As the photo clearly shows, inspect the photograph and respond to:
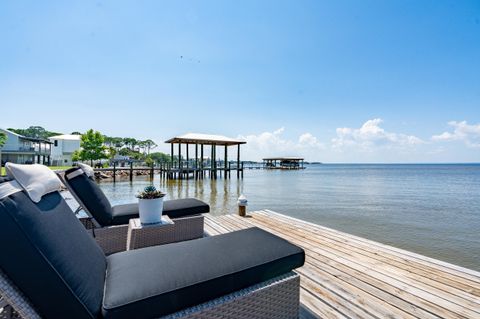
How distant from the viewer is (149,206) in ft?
7.66

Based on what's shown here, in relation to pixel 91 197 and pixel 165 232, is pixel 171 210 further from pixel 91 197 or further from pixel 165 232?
pixel 91 197

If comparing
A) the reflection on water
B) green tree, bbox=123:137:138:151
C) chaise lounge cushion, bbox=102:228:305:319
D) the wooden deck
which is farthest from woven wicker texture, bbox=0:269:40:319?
green tree, bbox=123:137:138:151

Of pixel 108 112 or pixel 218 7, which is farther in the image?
pixel 108 112

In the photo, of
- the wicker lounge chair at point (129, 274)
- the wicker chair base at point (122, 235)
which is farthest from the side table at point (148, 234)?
the wicker lounge chair at point (129, 274)

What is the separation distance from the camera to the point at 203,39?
6.53 m

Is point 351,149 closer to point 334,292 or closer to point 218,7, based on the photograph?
point 218,7

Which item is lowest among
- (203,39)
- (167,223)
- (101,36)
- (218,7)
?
(167,223)

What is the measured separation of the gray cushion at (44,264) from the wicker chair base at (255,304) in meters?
0.08

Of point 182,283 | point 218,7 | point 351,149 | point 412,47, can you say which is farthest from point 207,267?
point 351,149

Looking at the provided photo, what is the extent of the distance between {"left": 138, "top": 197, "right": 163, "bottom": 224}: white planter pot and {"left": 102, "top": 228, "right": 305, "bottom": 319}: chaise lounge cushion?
0.94 meters

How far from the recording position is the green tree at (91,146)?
83.6 feet

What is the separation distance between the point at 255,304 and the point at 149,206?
5.10 feet

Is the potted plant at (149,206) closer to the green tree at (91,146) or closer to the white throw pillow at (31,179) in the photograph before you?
the white throw pillow at (31,179)

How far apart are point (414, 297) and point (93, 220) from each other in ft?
10.1
